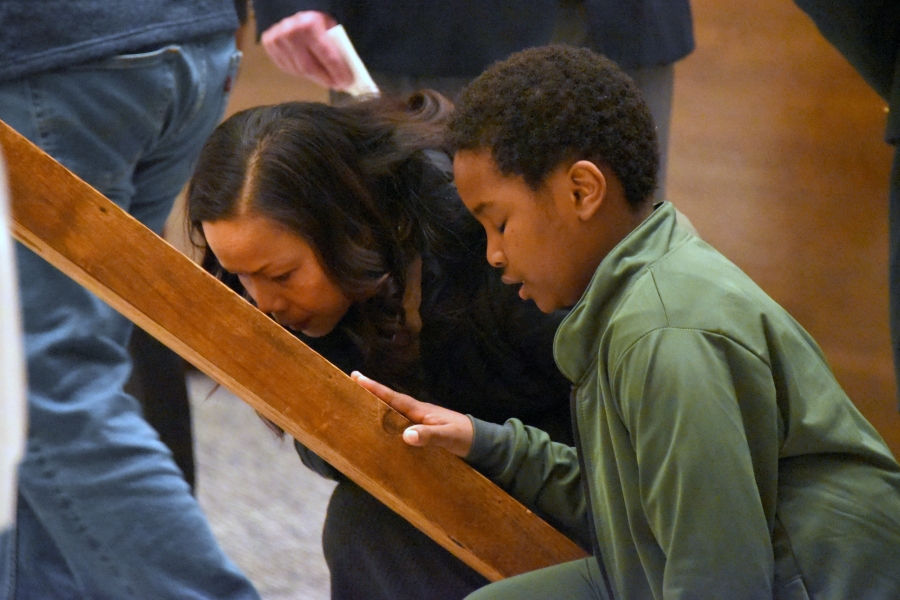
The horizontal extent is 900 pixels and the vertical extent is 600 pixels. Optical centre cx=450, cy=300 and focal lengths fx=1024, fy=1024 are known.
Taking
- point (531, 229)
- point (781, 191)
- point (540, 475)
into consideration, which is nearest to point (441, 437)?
point (540, 475)

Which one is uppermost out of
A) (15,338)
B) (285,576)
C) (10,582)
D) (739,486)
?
(15,338)

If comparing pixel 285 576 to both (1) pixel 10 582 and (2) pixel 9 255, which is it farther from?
(2) pixel 9 255

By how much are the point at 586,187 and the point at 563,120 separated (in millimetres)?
65

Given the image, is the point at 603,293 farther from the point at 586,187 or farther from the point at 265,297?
the point at 265,297

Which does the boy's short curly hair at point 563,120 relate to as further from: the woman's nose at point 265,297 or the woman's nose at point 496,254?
the woman's nose at point 265,297

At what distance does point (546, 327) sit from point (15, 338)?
80 cm

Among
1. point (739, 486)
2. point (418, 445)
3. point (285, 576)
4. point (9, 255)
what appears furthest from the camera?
point (285, 576)

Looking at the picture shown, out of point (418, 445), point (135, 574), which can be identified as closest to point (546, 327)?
point (418, 445)

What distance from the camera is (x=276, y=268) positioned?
1.16 m

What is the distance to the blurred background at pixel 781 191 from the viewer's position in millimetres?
1992

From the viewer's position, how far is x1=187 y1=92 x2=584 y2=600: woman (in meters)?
1.16

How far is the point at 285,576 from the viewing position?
5.61 ft

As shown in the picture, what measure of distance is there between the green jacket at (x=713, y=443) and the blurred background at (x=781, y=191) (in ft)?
3.66

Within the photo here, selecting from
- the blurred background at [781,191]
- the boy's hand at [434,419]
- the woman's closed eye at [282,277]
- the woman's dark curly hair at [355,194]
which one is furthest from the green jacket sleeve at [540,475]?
the blurred background at [781,191]
